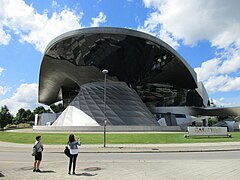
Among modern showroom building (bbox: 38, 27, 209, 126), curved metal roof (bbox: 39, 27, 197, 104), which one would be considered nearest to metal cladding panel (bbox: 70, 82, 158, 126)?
modern showroom building (bbox: 38, 27, 209, 126)

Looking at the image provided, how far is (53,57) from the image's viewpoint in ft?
171

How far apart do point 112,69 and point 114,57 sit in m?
2.77

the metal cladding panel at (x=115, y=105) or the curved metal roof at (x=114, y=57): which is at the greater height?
the curved metal roof at (x=114, y=57)

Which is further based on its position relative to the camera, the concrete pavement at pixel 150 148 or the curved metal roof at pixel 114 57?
the curved metal roof at pixel 114 57

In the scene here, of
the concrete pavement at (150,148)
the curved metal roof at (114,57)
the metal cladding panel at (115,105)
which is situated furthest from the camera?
the curved metal roof at (114,57)

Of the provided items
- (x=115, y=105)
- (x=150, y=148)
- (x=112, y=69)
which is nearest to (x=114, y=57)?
(x=112, y=69)

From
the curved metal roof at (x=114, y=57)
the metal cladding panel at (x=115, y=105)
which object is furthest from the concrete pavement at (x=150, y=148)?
the curved metal roof at (x=114, y=57)

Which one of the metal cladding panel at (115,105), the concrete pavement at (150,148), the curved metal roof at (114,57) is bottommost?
the concrete pavement at (150,148)

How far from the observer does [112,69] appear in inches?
1917

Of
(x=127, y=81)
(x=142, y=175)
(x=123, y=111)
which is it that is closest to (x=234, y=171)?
(x=142, y=175)

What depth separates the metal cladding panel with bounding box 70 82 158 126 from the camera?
4262 cm

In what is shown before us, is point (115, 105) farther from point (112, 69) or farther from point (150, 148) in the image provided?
point (150, 148)

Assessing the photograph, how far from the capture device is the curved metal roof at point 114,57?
143ft

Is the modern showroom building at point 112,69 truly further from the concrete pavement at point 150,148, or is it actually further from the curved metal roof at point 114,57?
the concrete pavement at point 150,148
